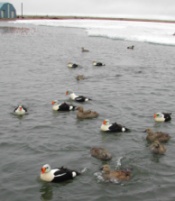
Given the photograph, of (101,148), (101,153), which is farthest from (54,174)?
(101,148)

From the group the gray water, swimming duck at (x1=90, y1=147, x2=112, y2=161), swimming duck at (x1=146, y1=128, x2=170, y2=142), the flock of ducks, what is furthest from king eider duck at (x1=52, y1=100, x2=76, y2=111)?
swimming duck at (x1=90, y1=147, x2=112, y2=161)

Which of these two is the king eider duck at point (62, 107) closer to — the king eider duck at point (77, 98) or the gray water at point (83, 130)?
the gray water at point (83, 130)

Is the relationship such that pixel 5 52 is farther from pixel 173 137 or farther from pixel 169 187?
pixel 169 187

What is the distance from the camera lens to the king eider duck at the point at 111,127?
16.5m

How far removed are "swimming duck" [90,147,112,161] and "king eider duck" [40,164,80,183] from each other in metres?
1.70

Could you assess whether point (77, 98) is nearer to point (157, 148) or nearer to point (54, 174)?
point (157, 148)

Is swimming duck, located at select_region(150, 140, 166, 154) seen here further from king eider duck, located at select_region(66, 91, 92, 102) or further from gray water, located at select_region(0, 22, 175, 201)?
king eider duck, located at select_region(66, 91, 92, 102)

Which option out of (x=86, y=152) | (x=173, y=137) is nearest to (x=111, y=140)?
(x=86, y=152)

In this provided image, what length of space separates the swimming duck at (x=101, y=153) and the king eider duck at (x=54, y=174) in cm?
170

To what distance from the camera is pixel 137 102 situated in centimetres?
2152

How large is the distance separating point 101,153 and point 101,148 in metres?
0.33

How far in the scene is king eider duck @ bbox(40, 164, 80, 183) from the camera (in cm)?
1228

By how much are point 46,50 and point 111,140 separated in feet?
92.7

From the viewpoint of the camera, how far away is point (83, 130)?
16.9 meters
